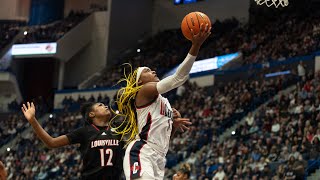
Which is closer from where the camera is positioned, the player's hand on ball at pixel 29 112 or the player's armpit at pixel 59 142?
the player's hand on ball at pixel 29 112

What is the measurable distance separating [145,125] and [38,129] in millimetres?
1043

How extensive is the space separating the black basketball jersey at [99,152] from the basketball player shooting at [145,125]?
0.23 metres

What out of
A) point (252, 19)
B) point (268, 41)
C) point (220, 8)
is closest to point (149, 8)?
point (220, 8)

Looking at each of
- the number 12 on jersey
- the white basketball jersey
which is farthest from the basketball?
the number 12 on jersey

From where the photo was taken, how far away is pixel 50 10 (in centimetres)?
3412

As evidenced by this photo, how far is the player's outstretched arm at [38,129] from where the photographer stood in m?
6.00

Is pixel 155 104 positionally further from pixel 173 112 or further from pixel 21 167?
pixel 21 167

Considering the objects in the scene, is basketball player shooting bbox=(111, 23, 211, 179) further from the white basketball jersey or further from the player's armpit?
the player's armpit

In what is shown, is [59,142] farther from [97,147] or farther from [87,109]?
[87,109]

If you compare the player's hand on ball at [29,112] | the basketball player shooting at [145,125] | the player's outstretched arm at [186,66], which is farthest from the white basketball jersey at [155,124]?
the player's hand on ball at [29,112]

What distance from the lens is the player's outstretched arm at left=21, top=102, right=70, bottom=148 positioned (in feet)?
19.7

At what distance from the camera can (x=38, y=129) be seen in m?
6.06

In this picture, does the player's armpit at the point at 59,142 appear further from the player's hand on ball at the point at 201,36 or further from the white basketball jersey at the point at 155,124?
the player's hand on ball at the point at 201,36

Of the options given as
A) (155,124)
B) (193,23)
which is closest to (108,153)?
(155,124)
